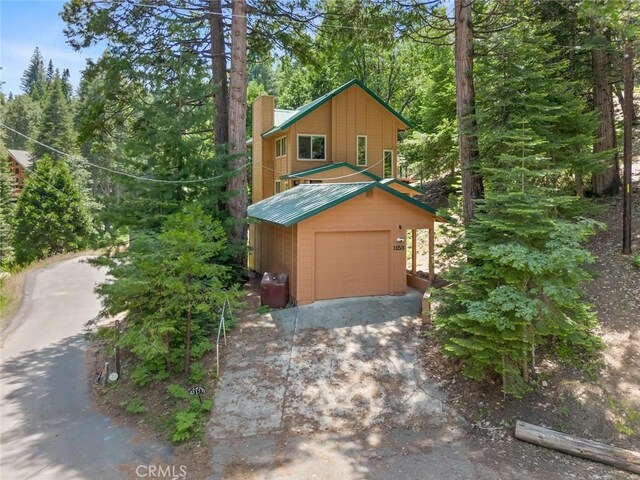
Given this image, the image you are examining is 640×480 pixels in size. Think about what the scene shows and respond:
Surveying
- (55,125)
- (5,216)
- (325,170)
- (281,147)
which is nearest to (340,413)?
(325,170)

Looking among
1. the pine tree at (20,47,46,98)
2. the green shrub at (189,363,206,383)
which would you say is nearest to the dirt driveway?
the green shrub at (189,363,206,383)

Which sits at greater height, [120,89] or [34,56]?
[34,56]

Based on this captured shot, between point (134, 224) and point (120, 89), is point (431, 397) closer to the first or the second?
point (134, 224)

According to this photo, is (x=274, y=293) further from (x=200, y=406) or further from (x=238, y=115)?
(x=238, y=115)

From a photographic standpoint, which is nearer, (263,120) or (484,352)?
(484,352)

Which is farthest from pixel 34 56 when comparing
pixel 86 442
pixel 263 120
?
pixel 86 442

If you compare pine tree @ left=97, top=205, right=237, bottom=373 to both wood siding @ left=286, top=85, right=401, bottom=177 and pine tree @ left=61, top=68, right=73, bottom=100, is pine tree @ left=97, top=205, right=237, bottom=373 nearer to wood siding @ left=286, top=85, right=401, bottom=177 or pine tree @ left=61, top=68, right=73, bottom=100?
wood siding @ left=286, top=85, right=401, bottom=177

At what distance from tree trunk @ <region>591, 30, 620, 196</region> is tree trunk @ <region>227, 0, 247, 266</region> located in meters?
10.7

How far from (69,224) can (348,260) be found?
24915 millimetres

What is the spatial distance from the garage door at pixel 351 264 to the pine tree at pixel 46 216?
2434cm

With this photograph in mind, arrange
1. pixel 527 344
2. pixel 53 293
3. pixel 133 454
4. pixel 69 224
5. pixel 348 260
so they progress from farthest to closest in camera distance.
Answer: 1. pixel 69 224
2. pixel 53 293
3. pixel 348 260
4. pixel 527 344
5. pixel 133 454

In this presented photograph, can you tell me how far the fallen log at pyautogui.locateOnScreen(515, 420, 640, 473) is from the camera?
6.12 m

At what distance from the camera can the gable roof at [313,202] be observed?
1170 centimetres

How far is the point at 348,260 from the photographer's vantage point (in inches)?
492
